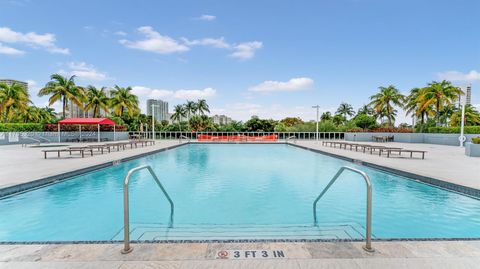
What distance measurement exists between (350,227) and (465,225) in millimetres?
1955

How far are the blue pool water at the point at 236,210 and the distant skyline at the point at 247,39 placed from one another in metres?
12.0

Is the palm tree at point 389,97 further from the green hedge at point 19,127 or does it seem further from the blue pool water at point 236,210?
the green hedge at point 19,127

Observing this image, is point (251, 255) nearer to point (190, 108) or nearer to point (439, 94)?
point (439, 94)

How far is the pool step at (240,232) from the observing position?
3.52 metres

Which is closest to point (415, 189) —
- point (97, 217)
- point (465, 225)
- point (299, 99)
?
point (465, 225)

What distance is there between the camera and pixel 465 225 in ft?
13.5

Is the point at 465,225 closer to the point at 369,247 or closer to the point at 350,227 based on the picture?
the point at 350,227

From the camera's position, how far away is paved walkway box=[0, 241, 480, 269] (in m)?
2.30

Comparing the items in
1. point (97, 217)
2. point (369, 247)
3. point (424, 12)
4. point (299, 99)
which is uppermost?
point (424, 12)

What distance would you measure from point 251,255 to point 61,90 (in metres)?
30.8

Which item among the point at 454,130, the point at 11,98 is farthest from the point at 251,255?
the point at 11,98

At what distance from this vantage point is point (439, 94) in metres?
25.8

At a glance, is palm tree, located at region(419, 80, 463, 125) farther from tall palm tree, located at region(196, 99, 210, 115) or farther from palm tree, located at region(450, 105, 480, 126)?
tall palm tree, located at region(196, 99, 210, 115)

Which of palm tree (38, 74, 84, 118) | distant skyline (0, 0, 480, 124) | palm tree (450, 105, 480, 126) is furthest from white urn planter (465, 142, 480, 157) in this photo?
palm tree (450, 105, 480, 126)
